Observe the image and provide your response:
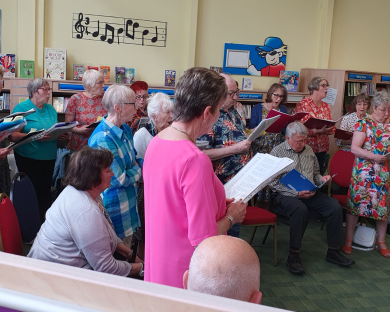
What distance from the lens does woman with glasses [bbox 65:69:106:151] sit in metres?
4.28

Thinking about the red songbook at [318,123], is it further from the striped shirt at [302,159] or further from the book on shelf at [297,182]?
the book on shelf at [297,182]

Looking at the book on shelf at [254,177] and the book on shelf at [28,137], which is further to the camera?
the book on shelf at [28,137]

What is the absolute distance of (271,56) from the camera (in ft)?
23.1

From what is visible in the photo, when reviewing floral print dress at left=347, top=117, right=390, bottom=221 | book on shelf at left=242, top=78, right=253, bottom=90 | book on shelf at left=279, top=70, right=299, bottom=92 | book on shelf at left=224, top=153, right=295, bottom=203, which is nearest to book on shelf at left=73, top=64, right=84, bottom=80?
book on shelf at left=242, top=78, right=253, bottom=90

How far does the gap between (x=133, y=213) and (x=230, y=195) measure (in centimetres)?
105

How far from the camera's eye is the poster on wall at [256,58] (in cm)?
682

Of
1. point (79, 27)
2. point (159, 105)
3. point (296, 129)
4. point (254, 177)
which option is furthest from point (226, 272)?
point (79, 27)

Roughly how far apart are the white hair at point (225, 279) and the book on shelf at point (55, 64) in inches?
217

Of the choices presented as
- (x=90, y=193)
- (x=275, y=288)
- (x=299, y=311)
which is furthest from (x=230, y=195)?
(x=275, y=288)

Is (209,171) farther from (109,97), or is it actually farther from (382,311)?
(382,311)

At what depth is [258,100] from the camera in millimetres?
6598

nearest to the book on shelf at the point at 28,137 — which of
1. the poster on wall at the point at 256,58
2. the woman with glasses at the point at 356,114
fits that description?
the woman with glasses at the point at 356,114

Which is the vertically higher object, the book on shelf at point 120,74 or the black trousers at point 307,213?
the book on shelf at point 120,74

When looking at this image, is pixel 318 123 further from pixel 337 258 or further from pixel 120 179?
pixel 120 179
